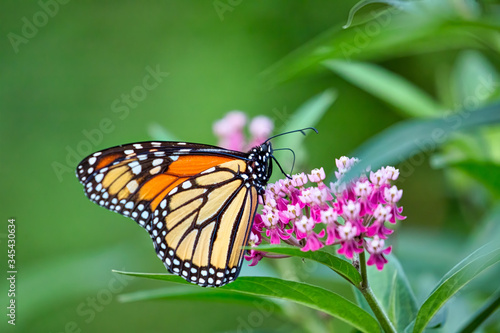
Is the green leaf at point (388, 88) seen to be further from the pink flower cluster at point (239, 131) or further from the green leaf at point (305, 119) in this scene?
the pink flower cluster at point (239, 131)

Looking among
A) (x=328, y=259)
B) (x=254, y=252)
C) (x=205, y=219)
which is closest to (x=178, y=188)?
(x=205, y=219)

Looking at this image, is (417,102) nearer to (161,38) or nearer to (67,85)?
(161,38)

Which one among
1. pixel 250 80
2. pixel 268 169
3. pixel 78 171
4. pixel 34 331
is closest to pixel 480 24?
pixel 268 169

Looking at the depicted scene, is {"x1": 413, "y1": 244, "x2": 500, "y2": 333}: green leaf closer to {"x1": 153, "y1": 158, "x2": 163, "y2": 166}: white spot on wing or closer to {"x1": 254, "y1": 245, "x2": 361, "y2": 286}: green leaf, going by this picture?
{"x1": 254, "y1": 245, "x2": 361, "y2": 286}: green leaf

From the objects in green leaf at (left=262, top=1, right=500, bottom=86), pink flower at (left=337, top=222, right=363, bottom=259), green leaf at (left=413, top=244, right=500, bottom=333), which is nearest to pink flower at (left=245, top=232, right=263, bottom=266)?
pink flower at (left=337, top=222, right=363, bottom=259)

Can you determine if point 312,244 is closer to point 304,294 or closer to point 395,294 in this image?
point 304,294
